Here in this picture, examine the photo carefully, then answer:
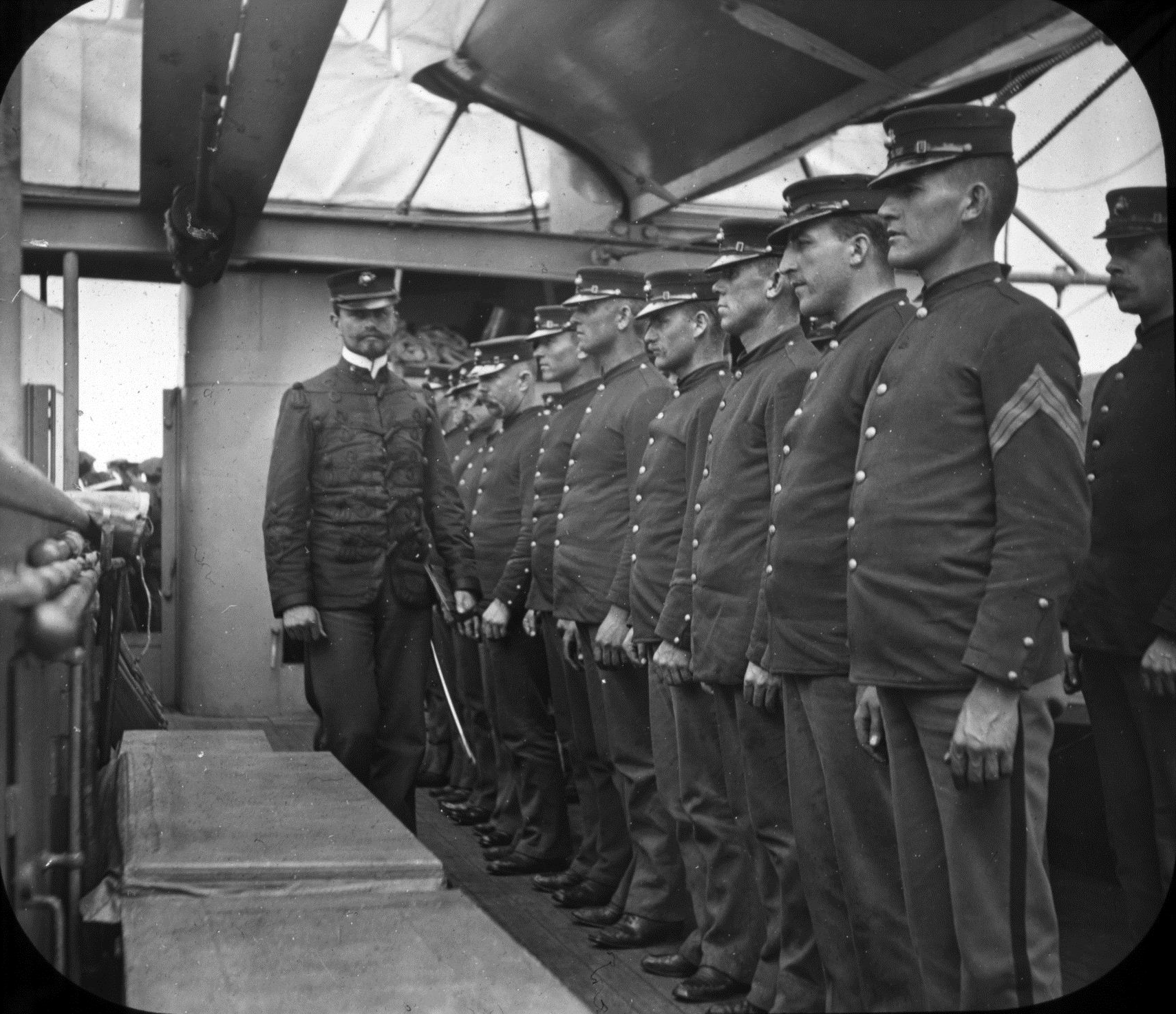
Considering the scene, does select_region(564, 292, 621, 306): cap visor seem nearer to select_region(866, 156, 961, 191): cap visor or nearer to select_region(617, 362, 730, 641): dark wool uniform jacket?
select_region(617, 362, 730, 641): dark wool uniform jacket

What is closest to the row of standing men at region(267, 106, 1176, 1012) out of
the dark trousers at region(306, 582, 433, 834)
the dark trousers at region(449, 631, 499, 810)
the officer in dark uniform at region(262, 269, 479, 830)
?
the dark trousers at region(306, 582, 433, 834)

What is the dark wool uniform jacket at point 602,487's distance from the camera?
437 cm

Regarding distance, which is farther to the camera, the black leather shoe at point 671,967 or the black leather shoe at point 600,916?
the black leather shoe at point 600,916

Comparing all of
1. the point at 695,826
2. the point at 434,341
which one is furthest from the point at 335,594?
the point at 434,341

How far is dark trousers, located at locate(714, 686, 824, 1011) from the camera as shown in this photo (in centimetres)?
310

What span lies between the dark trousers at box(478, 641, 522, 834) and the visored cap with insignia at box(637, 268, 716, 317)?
6.51 feet

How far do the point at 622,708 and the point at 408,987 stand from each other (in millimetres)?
2206

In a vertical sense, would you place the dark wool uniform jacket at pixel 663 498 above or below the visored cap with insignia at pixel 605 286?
below

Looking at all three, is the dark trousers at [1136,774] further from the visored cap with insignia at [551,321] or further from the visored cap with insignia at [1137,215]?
the visored cap with insignia at [551,321]

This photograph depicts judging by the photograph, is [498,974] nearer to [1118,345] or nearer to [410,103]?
[1118,345]

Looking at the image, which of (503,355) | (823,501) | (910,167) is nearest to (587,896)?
(823,501)

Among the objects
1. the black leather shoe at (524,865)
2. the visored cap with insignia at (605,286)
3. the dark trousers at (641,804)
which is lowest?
the black leather shoe at (524,865)

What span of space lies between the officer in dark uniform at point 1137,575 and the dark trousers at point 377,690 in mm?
2323

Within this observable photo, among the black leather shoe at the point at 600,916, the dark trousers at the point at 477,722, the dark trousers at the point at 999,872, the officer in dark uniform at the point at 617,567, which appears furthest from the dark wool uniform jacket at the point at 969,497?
the dark trousers at the point at 477,722
